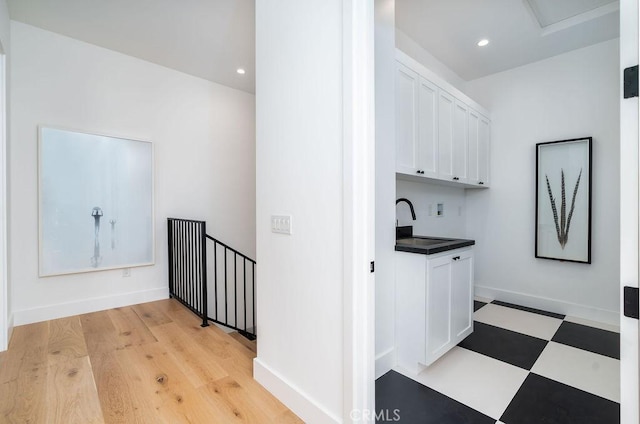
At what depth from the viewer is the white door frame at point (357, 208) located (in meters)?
1.27

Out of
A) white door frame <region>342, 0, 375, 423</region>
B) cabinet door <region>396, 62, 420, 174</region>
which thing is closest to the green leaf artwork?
cabinet door <region>396, 62, 420, 174</region>

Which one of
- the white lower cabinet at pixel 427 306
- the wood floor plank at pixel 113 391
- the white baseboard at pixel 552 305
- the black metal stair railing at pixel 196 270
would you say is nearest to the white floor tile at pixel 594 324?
the white baseboard at pixel 552 305

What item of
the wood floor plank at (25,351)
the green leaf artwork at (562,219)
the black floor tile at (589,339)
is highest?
the green leaf artwork at (562,219)

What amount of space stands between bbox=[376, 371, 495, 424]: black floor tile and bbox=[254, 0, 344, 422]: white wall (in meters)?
0.50

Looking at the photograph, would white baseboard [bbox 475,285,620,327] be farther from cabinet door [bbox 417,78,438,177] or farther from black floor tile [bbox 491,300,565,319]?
cabinet door [bbox 417,78,438,177]

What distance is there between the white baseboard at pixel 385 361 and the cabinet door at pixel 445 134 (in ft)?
5.22

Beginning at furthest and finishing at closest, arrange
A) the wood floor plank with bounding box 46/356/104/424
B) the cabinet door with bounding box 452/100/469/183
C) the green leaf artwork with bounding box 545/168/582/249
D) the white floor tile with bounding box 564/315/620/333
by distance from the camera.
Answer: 1. the green leaf artwork with bounding box 545/168/582/249
2. the cabinet door with bounding box 452/100/469/183
3. the white floor tile with bounding box 564/315/620/333
4. the wood floor plank with bounding box 46/356/104/424

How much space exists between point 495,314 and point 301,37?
3.25m

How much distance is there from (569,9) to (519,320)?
9.74 feet

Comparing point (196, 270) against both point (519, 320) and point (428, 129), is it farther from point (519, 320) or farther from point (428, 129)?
point (519, 320)

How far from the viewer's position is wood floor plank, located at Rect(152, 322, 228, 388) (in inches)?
72.7

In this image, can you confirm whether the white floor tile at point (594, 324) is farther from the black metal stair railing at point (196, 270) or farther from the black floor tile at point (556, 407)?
the black metal stair railing at point (196, 270)

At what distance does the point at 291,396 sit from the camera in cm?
158

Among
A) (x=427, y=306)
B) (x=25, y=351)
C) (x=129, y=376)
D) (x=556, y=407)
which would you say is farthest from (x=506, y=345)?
(x=25, y=351)
